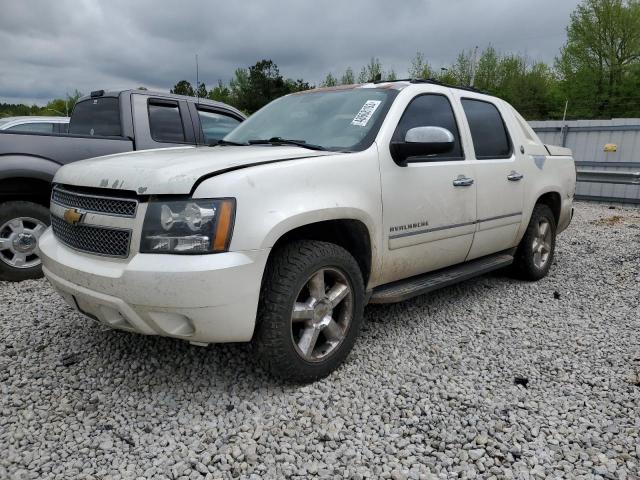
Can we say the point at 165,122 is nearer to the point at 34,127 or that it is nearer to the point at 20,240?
the point at 20,240

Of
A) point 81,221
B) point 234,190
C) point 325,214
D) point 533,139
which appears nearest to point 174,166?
point 234,190

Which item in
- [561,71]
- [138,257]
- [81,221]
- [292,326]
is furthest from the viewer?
[561,71]

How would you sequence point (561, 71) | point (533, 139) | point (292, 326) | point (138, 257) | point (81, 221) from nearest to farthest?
point (138, 257)
point (81, 221)
point (292, 326)
point (533, 139)
point (561, 71)

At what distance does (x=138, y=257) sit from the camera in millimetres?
2377

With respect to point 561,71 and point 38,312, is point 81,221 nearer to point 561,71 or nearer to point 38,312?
point 38,312

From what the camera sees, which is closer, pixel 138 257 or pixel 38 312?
pixel 138 257

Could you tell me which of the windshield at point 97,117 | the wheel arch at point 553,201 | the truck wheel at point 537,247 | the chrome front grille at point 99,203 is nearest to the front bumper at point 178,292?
the chrome front grille at point 99,203

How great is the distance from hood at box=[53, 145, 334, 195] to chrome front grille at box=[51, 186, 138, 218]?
62 mm

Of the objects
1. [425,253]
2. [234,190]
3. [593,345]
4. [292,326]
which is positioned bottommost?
[593,345]

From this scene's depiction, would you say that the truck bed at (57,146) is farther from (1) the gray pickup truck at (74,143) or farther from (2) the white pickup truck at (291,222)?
(2) the white pickup truck at (291,222)

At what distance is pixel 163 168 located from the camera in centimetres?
248

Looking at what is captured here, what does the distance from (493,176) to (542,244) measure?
145 centimetres

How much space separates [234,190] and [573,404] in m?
2.17

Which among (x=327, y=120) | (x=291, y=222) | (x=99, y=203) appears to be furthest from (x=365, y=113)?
(x=99, y=203)
